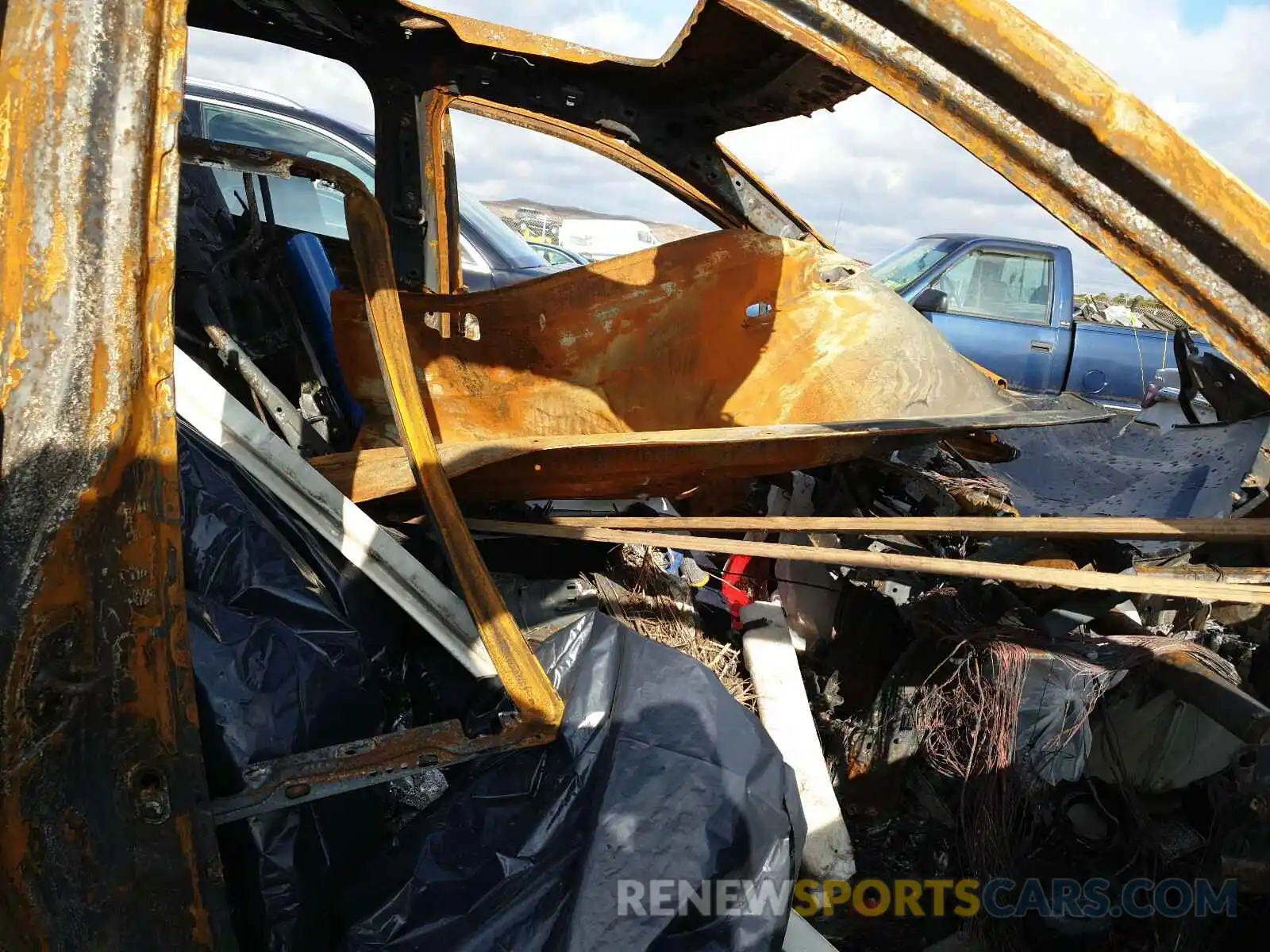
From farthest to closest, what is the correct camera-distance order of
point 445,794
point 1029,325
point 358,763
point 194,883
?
1. point 1029,325
2. point 445,794
3. point 358,763
4. point 194,883

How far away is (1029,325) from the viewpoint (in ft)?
23.1

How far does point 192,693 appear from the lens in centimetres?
113

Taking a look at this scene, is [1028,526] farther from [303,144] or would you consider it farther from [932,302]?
[932,302]

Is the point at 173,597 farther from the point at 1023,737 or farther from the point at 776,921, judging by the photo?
the point at 1023,737

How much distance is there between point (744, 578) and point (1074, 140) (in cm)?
237

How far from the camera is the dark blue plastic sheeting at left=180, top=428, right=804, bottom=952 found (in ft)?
4.44

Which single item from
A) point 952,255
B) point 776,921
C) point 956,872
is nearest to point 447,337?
point 776,921

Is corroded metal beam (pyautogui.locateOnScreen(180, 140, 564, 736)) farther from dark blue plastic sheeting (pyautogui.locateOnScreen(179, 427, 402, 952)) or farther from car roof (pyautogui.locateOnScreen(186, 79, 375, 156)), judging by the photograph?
car roof (pyautogui.locateOnScreen(186, 79, 375, 156))

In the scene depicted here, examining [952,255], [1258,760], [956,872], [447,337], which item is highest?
[952,255]

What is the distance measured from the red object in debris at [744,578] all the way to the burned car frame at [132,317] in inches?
84.5

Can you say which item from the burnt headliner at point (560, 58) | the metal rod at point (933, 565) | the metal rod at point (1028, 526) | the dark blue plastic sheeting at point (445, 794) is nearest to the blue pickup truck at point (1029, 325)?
the burnt headliner at point (560, 58)

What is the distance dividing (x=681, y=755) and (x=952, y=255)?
656cm

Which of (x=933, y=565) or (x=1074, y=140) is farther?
(x=933, y=565)

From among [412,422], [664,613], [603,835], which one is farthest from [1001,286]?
[603,835]
